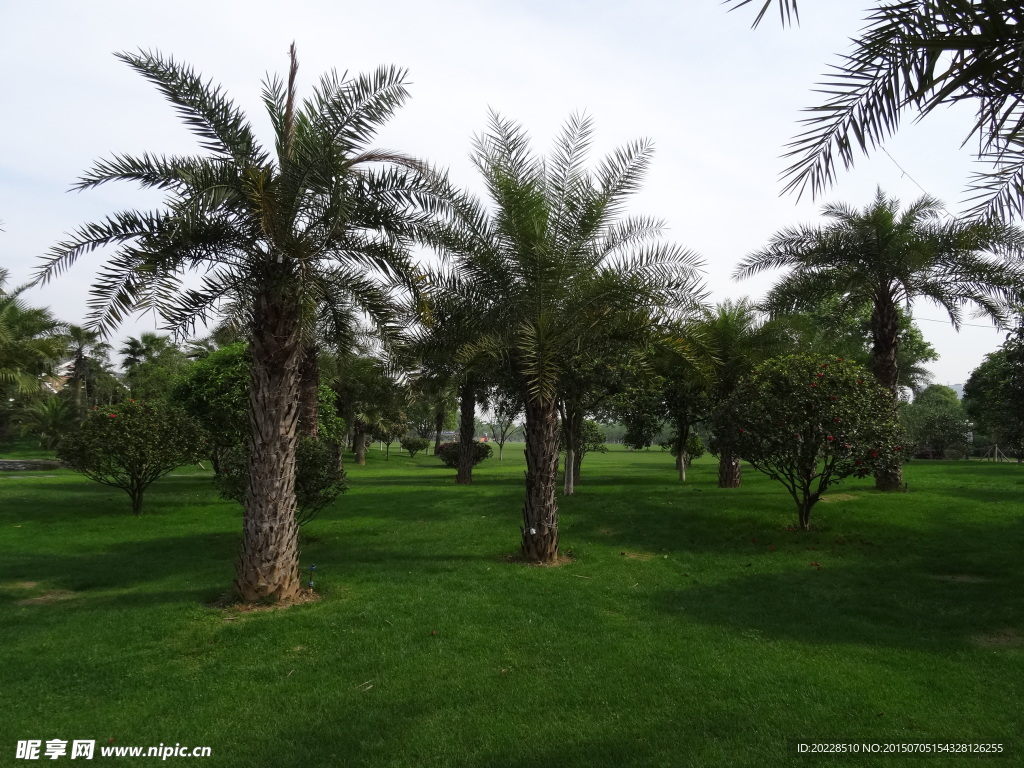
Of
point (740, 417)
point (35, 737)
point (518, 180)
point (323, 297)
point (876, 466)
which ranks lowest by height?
point (35, 737)

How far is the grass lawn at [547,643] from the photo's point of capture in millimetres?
4980

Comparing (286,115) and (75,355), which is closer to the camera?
(286,115)

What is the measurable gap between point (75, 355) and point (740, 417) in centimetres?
4673

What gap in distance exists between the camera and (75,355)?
4388 centimetres

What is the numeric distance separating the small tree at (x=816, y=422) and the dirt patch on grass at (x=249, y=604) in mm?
8641

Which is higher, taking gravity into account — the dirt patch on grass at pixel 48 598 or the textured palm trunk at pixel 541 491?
the textured palm trunk at pixel 541 491

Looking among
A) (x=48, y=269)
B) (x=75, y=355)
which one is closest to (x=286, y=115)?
(x=48, y=269)

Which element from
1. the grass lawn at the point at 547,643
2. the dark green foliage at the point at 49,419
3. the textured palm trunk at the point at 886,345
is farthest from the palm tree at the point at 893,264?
the dark green foliage at the point at 49,419

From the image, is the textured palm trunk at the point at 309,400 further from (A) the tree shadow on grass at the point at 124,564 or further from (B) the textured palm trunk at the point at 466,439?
(B) the textured palm trunk at the point at 466,439

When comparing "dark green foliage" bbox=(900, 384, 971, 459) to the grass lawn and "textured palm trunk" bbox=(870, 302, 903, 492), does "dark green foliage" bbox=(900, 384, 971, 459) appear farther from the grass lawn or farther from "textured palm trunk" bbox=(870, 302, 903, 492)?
the grass lawn

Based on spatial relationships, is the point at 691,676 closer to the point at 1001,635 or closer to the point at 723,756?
the point at 723,756

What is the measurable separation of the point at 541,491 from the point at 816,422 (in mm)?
5383

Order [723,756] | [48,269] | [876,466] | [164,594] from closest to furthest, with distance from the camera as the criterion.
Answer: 1. [723,756]
2. [48,269]
3. [164,594]
4. [876,466]

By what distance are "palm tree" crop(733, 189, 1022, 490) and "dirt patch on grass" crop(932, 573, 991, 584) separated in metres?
5.57
